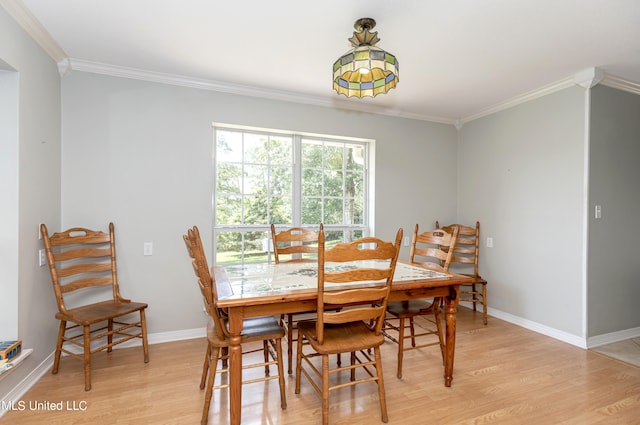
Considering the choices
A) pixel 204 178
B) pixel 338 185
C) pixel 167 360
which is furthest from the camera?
pixel 338 185

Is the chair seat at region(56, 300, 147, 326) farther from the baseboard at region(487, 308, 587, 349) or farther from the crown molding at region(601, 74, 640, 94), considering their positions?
the crown molding at region(601, 74, 640, 94)

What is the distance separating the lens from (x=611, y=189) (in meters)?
2.97

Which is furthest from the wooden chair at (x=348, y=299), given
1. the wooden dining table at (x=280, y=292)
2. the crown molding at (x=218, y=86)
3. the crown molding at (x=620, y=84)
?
the crown molding at (x=620, y=84)

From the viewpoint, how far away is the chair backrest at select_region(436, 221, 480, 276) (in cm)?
377

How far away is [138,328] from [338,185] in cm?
248

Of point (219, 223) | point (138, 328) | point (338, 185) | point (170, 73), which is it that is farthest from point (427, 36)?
point (138, 328)

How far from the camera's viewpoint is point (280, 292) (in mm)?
1722

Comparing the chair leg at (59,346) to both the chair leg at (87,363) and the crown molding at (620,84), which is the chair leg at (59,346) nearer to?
the chair leg at (87,363)

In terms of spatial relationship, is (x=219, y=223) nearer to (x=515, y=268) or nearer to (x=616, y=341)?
(x=515, y=268)

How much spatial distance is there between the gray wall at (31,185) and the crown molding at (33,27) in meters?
0.04

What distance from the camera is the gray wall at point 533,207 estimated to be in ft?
9.70

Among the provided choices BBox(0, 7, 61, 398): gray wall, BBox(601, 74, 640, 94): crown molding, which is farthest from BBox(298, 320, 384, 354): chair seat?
BBox(601, 74, 640, 94): crown molding

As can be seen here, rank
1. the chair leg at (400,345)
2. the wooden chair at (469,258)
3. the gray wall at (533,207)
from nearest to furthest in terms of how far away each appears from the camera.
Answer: the chair leg at (400,345)
the gray wall at (533,207)
the wooden chair at (469,258)

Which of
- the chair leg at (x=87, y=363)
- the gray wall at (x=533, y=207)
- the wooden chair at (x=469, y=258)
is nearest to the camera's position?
the chair leg at (x=87, y=363)
